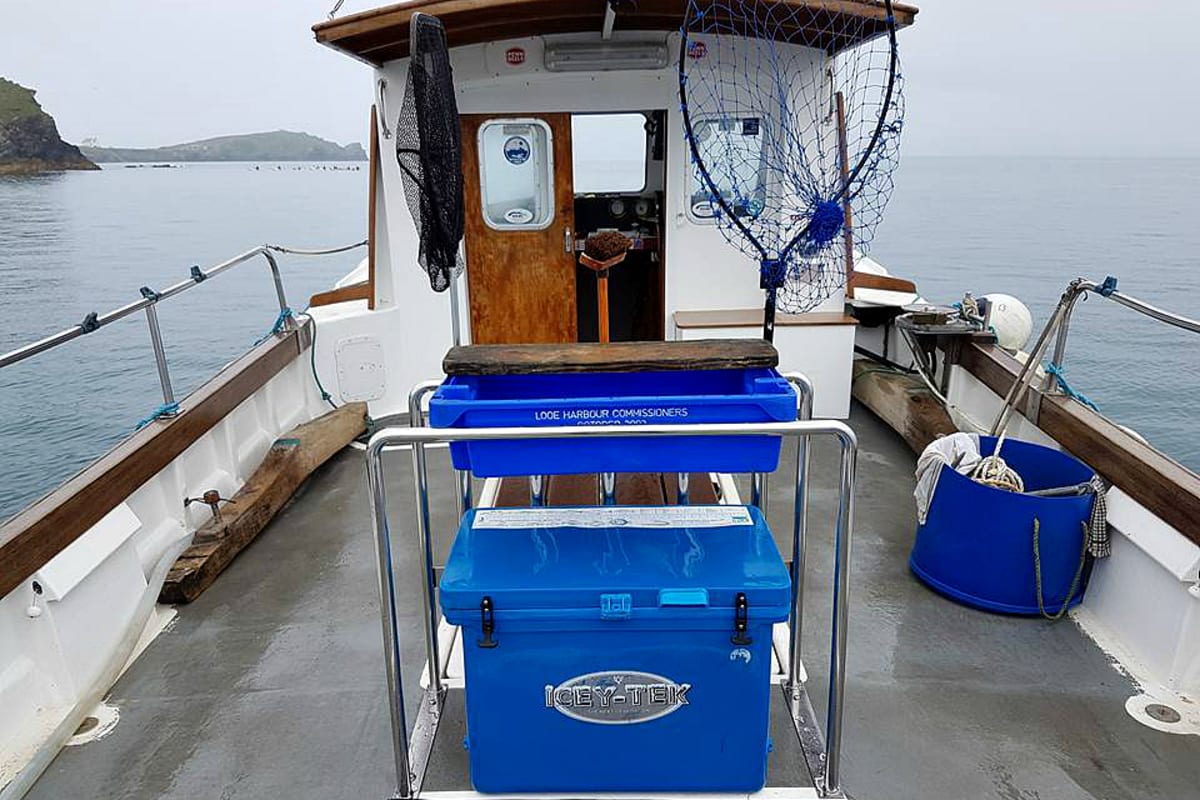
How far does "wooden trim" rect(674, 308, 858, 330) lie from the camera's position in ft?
15.4

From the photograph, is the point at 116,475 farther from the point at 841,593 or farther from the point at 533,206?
the point at 533,206

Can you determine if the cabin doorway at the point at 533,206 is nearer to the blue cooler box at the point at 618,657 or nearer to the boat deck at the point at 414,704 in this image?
the boat deck at the point at 414,704

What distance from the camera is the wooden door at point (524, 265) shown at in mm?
4926

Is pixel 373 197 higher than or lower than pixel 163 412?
higher

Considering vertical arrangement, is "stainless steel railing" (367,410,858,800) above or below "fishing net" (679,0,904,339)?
below

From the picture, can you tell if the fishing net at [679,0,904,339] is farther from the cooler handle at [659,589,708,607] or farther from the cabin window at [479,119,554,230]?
the cooler handle at [659,589,708,607]

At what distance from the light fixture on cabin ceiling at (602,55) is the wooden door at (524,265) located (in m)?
0.33

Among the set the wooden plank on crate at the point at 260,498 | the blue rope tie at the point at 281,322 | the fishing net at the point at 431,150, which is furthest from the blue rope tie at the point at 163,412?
the fishing net at the point at 431,150

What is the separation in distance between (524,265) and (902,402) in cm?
244

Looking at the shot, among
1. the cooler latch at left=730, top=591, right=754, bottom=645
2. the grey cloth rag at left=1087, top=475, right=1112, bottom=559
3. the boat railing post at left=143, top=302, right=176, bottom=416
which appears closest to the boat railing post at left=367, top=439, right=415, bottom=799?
the cooler latch at left=730, top=591, right=754, bottom=645

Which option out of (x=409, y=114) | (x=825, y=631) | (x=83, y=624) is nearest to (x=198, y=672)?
(x=83, y=624)

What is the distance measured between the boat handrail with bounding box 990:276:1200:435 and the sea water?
2010 mm

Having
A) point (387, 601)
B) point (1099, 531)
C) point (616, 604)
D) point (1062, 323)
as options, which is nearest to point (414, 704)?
point (387, 601)

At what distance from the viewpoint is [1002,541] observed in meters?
2.78
